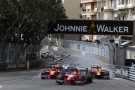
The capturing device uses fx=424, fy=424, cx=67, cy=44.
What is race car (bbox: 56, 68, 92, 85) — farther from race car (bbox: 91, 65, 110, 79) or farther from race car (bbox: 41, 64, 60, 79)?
race car (bbox: 91, 65, 110, 79)

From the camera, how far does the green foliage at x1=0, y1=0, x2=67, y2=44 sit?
155 feet

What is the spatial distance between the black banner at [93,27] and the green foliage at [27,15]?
1434 mm

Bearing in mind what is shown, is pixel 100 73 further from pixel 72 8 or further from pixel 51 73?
pixel 72 8

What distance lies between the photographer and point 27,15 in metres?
50.9

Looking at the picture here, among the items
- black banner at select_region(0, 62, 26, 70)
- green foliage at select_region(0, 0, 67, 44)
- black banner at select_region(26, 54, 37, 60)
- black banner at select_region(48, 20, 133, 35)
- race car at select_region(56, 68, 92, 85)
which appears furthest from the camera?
black banner at select_region(26, 54, 37, 60)

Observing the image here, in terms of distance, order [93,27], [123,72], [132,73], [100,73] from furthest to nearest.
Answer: [93,27]
[123,72]
[100,73]
[132,73]

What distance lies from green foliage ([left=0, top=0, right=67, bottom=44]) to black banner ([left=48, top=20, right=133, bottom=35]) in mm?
1434

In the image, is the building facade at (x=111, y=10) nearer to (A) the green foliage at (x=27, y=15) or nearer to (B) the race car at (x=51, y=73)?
(A) the green foliage at (x=27, y=15)

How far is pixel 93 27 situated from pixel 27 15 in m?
8.50

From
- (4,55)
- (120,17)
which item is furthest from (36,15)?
(120,17)

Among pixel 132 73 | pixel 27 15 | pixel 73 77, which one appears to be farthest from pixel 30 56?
pixel 73 77

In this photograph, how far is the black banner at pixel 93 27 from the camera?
53.0 meters

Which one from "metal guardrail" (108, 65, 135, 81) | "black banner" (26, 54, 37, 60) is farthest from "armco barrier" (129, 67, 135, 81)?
"black banner" (26, 54, 37, 60)

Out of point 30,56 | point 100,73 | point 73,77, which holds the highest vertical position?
point 30,56
